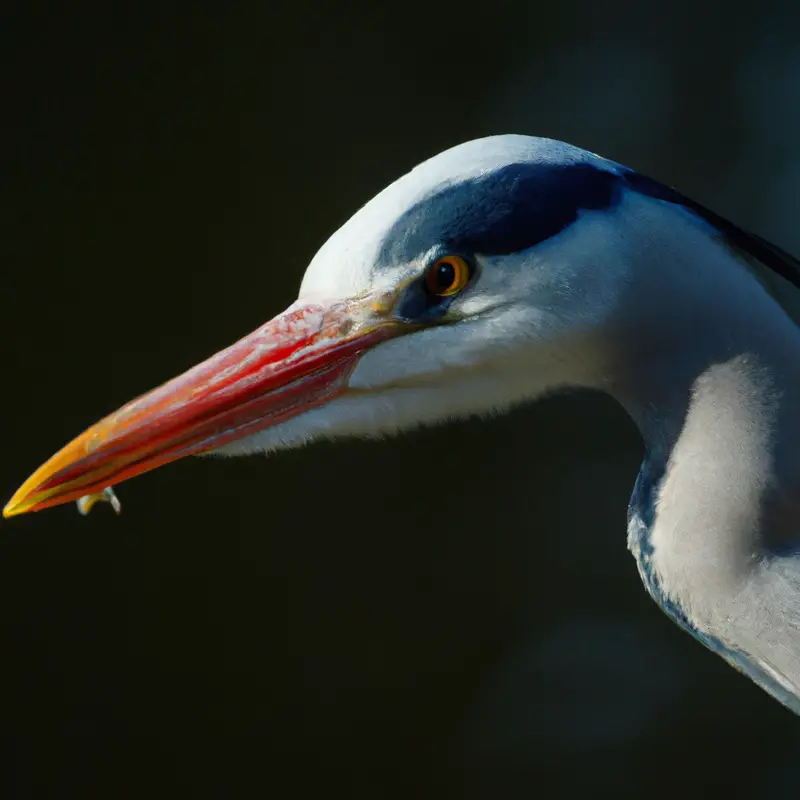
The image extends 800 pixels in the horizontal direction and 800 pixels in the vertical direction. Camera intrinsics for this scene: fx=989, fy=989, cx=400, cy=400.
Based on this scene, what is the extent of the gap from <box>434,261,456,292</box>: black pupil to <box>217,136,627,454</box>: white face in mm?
12

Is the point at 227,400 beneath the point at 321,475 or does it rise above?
above

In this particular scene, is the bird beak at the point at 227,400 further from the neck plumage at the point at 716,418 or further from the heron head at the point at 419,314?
the neck plumage at the point at 716,418

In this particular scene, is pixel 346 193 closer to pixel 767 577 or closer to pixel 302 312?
pixel 302 312

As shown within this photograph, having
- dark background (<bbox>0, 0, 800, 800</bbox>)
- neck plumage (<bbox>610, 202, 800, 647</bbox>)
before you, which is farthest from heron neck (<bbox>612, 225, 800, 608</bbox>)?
dark background (<bbox>0, 0, 800, 800</bbox>)

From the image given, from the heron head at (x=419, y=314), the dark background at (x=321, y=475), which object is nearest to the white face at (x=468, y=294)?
the heron head at (x=419, y=314)

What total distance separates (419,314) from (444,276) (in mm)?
34

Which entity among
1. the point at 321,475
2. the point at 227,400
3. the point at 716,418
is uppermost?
the point at 227,400

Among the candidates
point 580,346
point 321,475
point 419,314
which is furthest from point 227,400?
point 321,475

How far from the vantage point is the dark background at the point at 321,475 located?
5.68 feet

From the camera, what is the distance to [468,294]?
74 cm

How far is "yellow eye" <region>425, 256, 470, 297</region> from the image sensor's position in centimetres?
72

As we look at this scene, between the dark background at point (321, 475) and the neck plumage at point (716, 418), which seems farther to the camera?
the dark background at point (321, 475)

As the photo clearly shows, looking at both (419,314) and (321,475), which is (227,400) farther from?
(321,475)

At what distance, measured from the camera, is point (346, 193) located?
184cm
